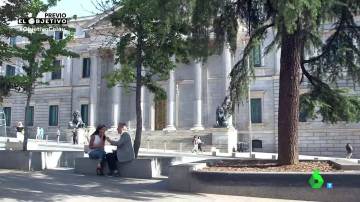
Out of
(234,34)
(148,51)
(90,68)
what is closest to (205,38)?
(234,34)

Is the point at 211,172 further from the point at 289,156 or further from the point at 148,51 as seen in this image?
the point at 148,51

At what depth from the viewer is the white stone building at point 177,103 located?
38312 millimetres

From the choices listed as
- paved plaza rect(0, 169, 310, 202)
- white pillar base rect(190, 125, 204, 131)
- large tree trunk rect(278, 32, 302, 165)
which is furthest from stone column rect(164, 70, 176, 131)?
large tree trunk rect(278, 32, 302, 165)

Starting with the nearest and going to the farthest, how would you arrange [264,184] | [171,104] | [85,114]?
[264,184]
[171,104]
[85,114]

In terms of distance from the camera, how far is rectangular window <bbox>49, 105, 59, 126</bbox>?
5194cm

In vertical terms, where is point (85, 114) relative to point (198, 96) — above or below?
below

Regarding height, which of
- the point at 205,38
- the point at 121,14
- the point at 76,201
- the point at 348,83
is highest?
the point at 121,14

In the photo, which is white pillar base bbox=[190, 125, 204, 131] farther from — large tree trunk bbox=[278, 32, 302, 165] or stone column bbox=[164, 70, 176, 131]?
large tree trunk bbox=[278, 32, 302, 165]

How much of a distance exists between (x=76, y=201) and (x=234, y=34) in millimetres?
6266

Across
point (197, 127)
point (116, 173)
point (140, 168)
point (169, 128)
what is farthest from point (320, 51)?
point (169, 128)

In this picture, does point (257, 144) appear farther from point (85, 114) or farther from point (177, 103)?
point (85, 114)

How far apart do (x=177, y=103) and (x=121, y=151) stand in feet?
109

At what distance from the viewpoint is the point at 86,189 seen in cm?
999

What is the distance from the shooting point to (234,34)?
12.5 meters
